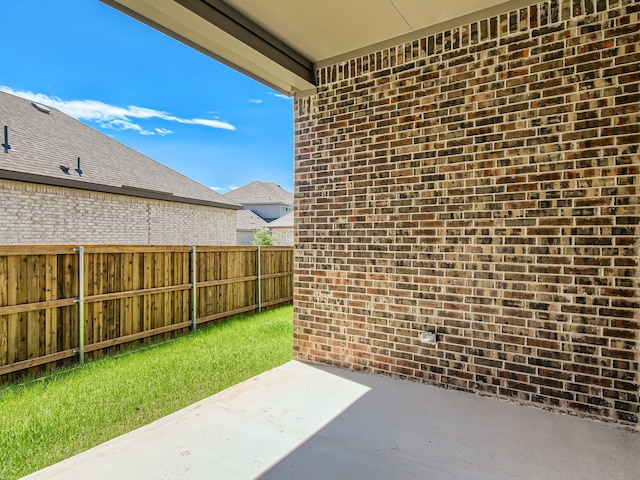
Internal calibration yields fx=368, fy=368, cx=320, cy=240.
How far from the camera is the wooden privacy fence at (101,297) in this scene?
386 centimetres

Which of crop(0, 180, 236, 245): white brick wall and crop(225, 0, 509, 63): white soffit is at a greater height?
crop(225, 0, 509, 63): white soffit

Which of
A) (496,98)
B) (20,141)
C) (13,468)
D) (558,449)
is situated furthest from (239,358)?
(20,141)

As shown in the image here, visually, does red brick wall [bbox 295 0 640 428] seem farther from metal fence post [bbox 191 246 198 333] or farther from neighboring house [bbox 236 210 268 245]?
neighboring house [bbox 236 210 268 245]

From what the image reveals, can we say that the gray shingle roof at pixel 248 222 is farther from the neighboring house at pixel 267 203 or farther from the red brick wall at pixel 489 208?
the red brick wall at pixel 489 208

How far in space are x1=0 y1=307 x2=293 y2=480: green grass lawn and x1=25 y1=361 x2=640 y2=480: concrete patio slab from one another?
0.26 m

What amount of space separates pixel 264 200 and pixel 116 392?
26579mm

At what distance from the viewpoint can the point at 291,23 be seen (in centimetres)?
311

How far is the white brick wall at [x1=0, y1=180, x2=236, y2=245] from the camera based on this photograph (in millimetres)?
8023

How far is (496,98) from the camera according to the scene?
117 inches

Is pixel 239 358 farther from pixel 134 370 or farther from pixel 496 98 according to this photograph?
pixel 496 98

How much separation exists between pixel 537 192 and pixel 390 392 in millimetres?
1995

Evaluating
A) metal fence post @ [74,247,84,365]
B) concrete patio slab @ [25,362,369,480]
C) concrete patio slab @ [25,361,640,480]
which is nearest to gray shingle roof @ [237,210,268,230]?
metal fence post @ [74,247,84,365]

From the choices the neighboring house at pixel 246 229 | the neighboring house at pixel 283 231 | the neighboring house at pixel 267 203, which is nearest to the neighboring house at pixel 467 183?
the neighboring house at pixel 283 231

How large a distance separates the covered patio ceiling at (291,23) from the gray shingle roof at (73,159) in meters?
7.05
